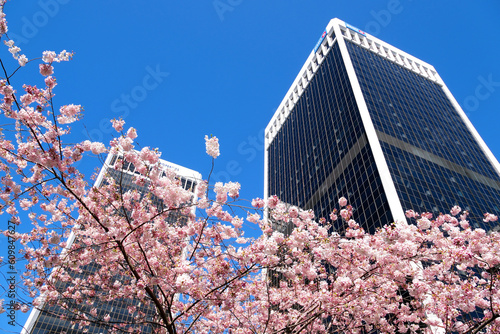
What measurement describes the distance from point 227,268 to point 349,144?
48466mm

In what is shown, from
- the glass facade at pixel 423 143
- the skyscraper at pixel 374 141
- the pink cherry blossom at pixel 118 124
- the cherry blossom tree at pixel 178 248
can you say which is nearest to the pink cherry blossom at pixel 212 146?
the cherry blossom tree at pixel 178 248

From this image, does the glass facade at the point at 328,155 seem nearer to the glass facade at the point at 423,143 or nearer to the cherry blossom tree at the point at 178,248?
the glass facade at the point at 423,143

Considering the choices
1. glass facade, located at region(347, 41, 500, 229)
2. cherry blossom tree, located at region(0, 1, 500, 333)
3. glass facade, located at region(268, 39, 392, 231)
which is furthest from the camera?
glass facade, located at region(268, 39, 392, 231)

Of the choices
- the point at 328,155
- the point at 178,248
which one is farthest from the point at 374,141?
the point at 178,248

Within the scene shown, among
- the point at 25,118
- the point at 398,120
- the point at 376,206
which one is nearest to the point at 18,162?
the point at 25,118

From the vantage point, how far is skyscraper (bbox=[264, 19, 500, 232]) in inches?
1720

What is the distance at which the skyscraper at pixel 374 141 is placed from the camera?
143 feet

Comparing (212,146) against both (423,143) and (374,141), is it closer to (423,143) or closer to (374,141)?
(374,141)

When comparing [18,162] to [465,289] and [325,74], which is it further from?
[325,74]

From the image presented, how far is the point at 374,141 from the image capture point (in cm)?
4747

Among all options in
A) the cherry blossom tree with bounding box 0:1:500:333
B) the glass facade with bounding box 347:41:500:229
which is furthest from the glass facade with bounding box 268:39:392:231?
the cherry blossom tree with bounding box 0:1:500:333

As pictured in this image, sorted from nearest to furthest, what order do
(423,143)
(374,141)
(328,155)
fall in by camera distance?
(374,141), (423,143), (328,155)

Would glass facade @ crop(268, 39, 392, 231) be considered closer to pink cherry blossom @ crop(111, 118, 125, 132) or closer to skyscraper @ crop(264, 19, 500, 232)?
skyscraper @ crop(264, 19, 500, 232)

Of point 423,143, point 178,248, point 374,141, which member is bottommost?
point 178,248
